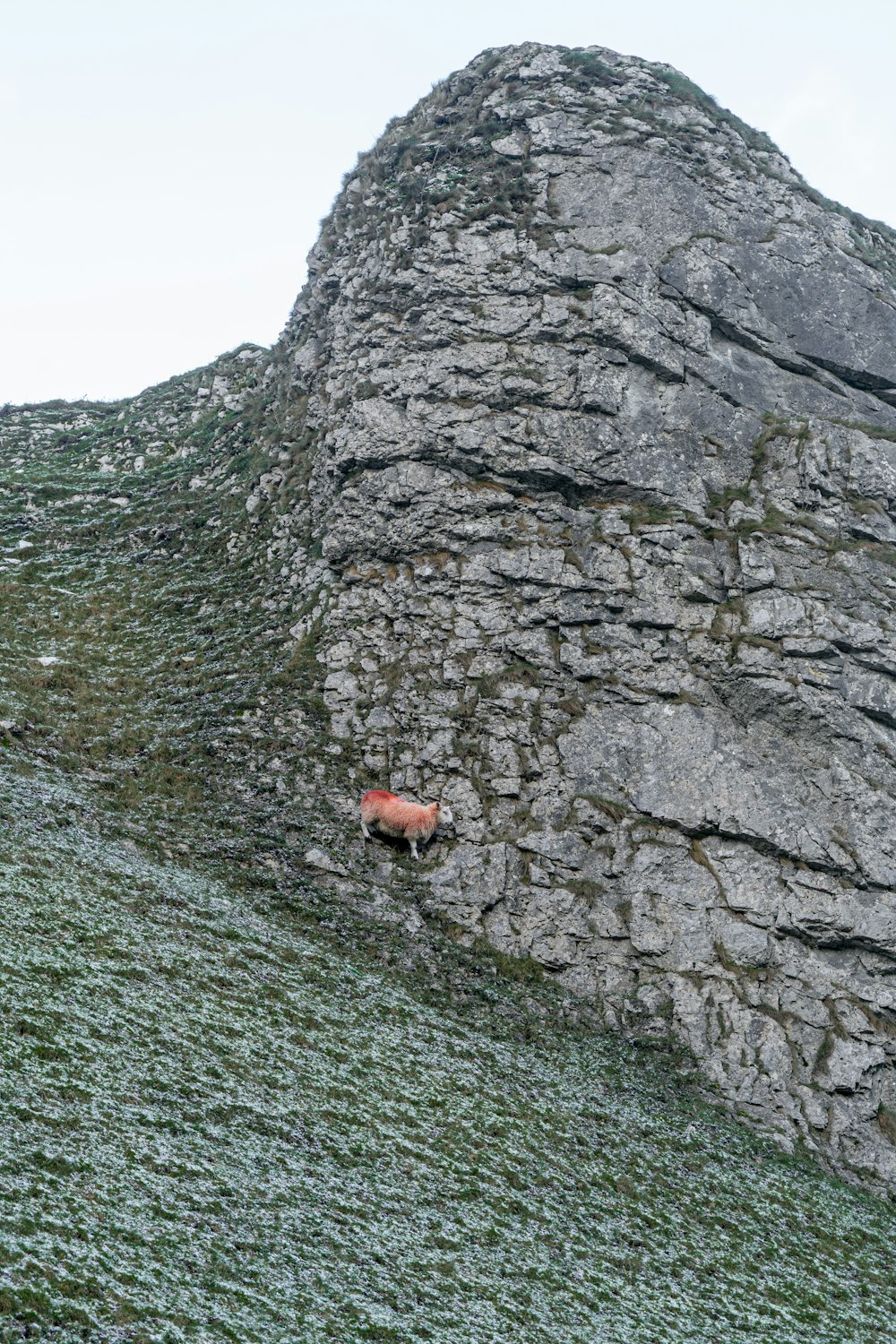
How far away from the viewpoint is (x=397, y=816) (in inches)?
877

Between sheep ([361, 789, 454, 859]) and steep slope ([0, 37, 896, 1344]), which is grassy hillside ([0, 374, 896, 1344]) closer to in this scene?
steep slope ([0, 37, 896, 1344])

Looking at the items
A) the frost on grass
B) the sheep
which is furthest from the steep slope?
the sheep

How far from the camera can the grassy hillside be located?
10.6 metres

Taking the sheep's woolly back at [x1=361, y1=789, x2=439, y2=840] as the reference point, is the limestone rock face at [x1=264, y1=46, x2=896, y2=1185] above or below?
above

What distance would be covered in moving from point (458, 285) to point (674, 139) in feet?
32.1

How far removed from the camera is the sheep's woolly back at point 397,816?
22266 mm

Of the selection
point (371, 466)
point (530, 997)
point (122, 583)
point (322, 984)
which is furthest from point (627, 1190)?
point (122, 583)

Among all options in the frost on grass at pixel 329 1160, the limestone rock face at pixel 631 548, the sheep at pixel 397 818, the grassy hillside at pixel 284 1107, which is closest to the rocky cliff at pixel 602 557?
the limestone rock face at pixel 631 548

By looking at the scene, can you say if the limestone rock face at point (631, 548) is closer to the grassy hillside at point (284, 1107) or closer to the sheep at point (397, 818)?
the sheep at point (397, 818)

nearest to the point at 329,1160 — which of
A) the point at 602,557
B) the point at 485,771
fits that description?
the point at 485,771

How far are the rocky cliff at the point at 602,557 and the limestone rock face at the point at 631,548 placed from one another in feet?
0.30

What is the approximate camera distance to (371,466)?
2866 cm

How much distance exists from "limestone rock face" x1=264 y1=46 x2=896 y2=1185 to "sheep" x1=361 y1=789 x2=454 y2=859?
0.73 metres

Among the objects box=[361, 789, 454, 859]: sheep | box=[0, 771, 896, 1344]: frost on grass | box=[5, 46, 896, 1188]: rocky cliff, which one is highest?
box=[5, 46, 896, 1188]: rocky cliff
